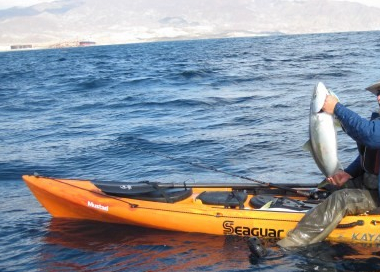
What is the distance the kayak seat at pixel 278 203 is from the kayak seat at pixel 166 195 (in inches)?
37.3

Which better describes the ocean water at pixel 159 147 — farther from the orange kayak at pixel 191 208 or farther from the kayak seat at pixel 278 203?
the kayak seat at pixel 278 203

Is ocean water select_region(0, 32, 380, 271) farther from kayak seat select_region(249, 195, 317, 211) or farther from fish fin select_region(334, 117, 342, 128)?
fish fin select_region(334, 117, 342, 128)

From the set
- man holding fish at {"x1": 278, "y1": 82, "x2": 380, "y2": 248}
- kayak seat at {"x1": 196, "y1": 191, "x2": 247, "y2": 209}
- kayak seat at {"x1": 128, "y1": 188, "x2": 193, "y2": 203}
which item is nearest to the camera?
man holding fish at {"x1": 278, "y1": 82, "x2": 380, "y2": 248}

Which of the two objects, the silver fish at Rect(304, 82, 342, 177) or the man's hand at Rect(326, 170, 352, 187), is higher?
the silver fish at Rect(304, 82, 342, 177)

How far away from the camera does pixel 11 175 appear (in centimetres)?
1132

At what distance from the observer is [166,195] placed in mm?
7629

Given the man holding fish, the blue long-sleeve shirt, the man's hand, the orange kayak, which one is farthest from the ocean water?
the blue long-sleeve shirt

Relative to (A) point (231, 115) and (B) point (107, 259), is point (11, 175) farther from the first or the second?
(A) point (231, 115)

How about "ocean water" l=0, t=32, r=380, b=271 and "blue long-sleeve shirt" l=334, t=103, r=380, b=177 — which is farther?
"ocean water" l=0, t=32, r=380, b=271

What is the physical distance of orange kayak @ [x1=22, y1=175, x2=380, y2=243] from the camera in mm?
6812

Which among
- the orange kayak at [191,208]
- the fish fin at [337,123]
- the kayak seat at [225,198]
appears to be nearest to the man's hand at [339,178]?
the orange kayak at [191,208]

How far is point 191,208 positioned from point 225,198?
1.64 feet

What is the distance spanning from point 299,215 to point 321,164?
687 millimetres

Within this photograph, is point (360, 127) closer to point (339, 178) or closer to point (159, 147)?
point (339, 178)
